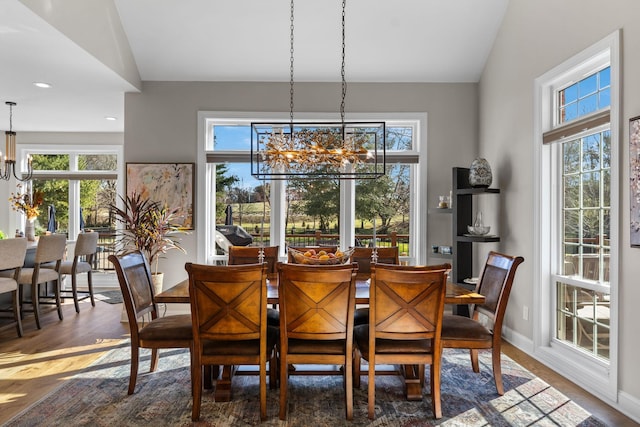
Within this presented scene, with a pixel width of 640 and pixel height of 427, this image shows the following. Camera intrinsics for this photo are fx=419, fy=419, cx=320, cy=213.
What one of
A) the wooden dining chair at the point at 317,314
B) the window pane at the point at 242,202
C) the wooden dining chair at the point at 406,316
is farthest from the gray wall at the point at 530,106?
the window pane at the point at 242,202

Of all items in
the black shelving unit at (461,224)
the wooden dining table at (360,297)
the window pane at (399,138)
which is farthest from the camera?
the window pane at (399,138)

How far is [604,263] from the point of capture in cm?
303

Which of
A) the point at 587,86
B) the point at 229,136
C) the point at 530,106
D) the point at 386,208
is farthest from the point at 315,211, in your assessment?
the point at 587,86

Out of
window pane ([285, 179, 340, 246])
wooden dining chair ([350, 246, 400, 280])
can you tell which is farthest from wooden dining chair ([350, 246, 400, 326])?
window pane ([285, 179, 340, 246])

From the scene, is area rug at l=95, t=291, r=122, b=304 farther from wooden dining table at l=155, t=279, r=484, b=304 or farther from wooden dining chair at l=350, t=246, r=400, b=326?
wooden dining chair at l=350, t=246, r=400, b=326

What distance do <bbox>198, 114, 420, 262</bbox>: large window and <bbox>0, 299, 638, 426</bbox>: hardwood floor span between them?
1.50 meters

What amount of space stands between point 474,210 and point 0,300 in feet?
18.7

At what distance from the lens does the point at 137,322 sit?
9.04ft

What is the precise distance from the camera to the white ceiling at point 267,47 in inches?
166

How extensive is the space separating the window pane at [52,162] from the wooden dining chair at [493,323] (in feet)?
22.8

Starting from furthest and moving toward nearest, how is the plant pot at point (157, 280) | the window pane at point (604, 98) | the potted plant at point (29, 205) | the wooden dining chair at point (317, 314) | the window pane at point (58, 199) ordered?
the window pane at point (58, 199)
the potted plant at point (29, 205)
the plant pot at point (157, 280)
the window pane at point (604, 98)
the wooden dining chair at point (317, 314)

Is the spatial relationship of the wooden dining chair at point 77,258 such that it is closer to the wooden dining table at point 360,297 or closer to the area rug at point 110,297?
the area rug at point 110,297

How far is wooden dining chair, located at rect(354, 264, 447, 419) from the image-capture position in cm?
243

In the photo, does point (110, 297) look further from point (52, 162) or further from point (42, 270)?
point (52, 162)
